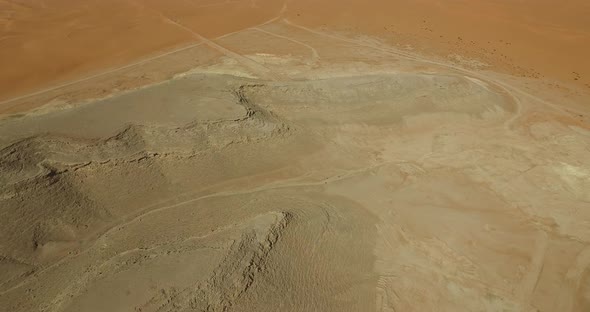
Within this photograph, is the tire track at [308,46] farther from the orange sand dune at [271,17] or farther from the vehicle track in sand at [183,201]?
the vehicle track in sand at [183,201]

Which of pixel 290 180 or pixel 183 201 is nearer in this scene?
pixel 183 201

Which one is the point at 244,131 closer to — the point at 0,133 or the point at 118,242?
the point at 118,242

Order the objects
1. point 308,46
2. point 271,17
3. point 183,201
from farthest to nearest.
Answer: point 271,17, point 308,46, point 183,201

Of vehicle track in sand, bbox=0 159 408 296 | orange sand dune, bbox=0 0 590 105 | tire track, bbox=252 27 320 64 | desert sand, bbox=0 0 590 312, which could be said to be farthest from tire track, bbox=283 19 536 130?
vehicle track in sand, bbox=0 159 408 296

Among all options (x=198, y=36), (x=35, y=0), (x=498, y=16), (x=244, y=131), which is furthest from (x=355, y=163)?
(x=35, y=0)

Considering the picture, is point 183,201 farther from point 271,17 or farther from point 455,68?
point 271,17

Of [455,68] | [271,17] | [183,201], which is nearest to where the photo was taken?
[183,201]

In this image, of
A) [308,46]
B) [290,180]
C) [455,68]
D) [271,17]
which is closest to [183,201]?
[290,180]

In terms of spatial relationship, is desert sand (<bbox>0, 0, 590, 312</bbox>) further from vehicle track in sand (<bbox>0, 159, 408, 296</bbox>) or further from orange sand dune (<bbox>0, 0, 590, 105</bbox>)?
orange sand dune (<bbox>0, 0, 590, 105</bbox>)

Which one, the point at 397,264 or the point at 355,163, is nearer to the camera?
the point at 397,264
